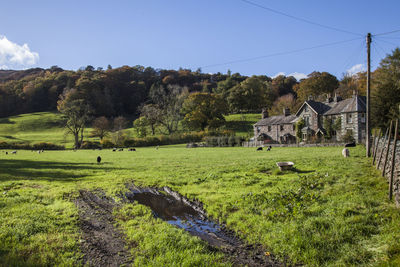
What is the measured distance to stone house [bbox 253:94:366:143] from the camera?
45.0 metres

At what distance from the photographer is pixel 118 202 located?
32.7 feet

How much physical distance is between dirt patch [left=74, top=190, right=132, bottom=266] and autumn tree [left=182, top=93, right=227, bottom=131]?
226ft

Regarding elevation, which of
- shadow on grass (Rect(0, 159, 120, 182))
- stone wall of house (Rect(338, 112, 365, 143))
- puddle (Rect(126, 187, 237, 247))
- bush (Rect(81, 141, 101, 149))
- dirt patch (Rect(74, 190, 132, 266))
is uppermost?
stone wall of house (Rect(338, 112, 365, 143))

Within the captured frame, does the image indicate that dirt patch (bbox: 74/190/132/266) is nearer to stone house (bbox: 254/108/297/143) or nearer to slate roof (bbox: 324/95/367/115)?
slate roof (bbox: 324/95/367/115)

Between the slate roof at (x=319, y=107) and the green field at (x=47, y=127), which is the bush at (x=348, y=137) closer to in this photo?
the slate roof at (x=319, y=107)

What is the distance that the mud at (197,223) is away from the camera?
18.9 feet

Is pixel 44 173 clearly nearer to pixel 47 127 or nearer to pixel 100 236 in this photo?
pixel 100 236

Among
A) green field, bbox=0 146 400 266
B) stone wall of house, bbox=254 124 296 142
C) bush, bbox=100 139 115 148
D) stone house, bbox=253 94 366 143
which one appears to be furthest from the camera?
bush, bbox=100 139 115 148

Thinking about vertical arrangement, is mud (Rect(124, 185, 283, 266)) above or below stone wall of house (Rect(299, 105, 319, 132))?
below

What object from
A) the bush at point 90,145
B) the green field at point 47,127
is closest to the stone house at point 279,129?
the green field at point 47,127

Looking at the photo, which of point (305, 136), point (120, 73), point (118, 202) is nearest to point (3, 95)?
point (120, 73)

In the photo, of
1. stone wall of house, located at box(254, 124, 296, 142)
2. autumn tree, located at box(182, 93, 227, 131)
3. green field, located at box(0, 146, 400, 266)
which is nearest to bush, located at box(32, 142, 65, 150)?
autumn tree, located at box(182, 93, 227, 131)

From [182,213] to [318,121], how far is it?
50610 millimetres

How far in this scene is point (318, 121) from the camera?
52.5 metres
